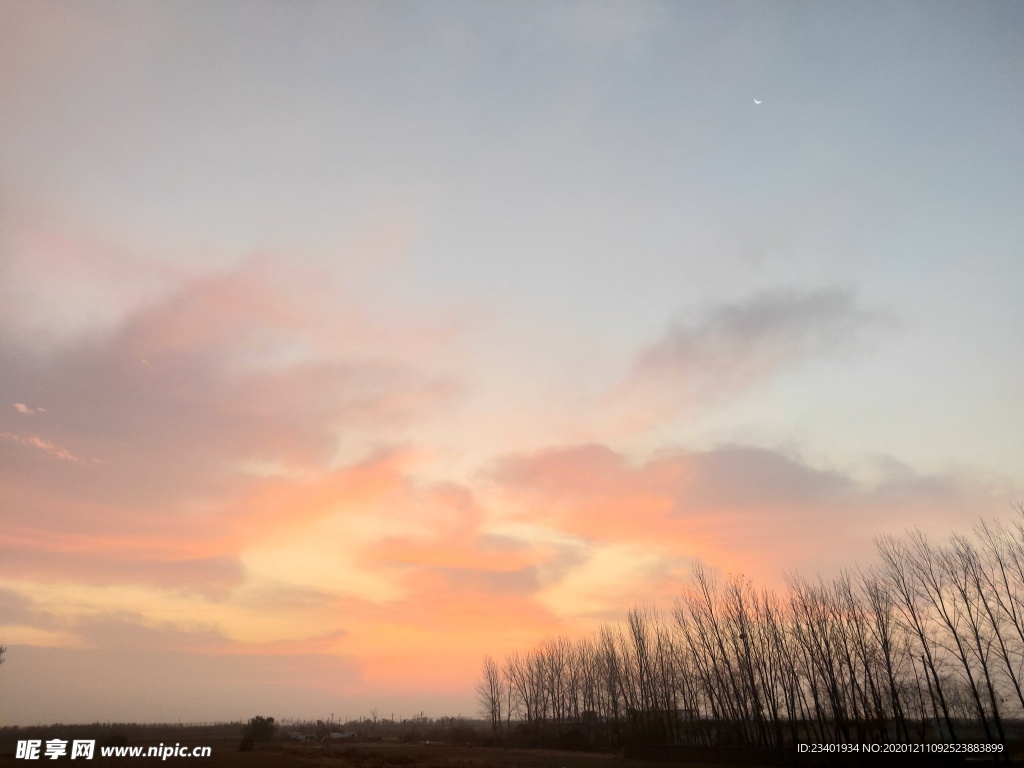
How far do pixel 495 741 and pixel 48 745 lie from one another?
71426 mm

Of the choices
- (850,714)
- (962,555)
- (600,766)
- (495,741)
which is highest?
(962,555)

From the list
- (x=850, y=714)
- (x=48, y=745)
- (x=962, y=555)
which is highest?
(x=962, y=555)

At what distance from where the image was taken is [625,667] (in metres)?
76.6

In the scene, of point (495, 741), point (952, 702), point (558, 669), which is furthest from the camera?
point (558, 669)

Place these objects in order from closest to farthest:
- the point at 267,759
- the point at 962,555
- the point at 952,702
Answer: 1. the point at 962,555
2. the point at 267,759
3. the point at 952,702

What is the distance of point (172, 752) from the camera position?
140 feet

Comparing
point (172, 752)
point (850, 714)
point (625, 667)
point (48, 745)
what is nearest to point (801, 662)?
point (850, 714)

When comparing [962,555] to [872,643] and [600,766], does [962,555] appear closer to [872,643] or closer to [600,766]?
[872,643]

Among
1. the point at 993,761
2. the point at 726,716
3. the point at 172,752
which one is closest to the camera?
the point at 993,761

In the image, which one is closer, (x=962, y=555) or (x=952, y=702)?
(x=962, y=555)

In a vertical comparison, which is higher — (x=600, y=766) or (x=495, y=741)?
(x=600, y=766)

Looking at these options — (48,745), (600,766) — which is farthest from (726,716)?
(48,745)

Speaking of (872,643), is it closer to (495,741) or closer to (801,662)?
(801,662)

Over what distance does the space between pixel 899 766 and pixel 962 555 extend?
1485 centimetres
